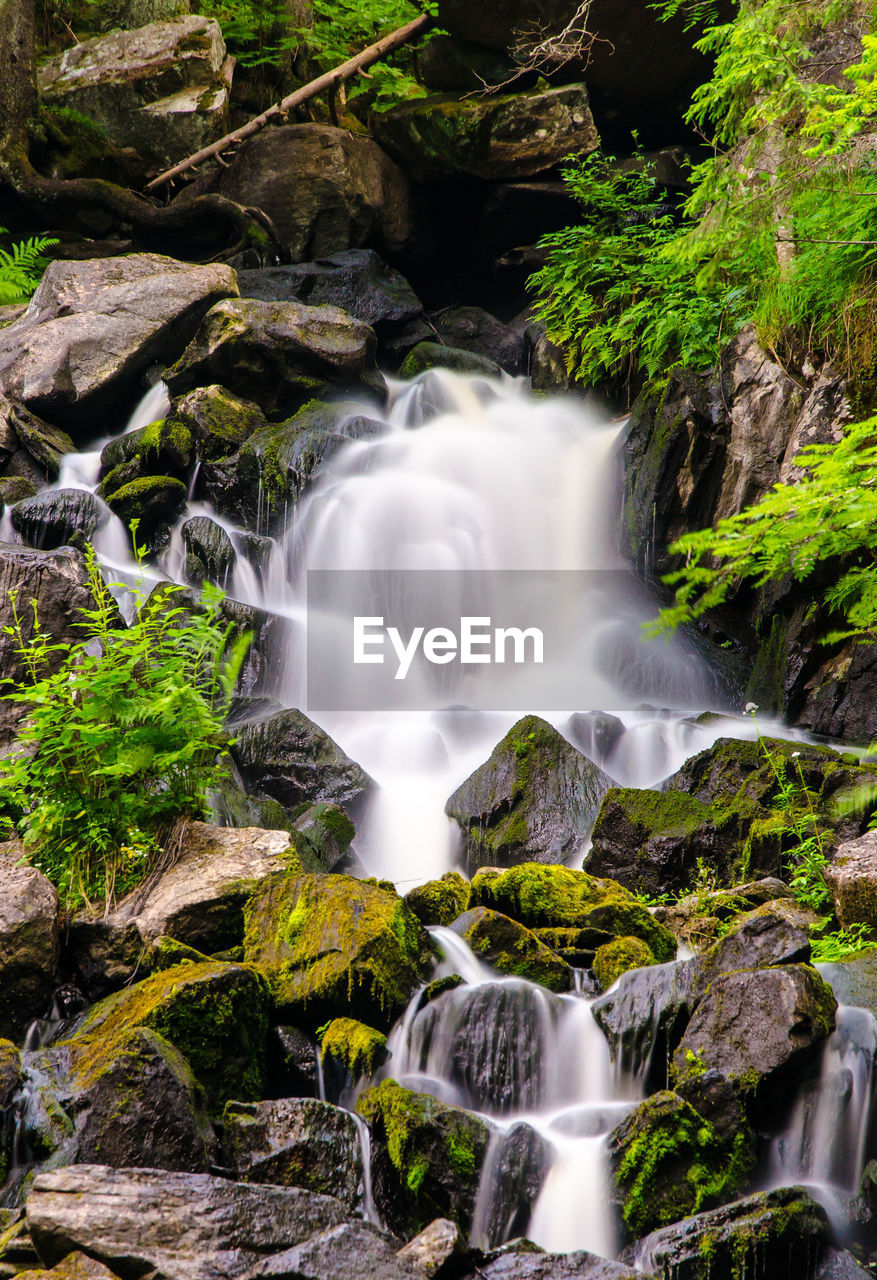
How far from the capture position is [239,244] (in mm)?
15828

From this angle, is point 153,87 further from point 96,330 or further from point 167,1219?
point 167,1219

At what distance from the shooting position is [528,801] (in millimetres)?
7348

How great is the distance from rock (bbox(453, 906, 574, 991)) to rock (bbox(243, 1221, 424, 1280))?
6.27 feet

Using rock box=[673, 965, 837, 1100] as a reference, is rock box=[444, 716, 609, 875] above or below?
below

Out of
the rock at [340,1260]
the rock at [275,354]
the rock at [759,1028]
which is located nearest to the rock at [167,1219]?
the rock at [340,1260]

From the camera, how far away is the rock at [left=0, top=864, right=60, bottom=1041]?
4.32 m

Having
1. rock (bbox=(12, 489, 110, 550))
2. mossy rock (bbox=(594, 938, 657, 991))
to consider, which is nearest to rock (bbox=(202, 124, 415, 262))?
rock (bbox=(12, 489, 110, 550))

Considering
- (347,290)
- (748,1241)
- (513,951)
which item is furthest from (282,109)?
(748,1241)

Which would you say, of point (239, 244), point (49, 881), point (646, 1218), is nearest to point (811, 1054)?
point (646, 1218)

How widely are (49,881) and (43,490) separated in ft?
25.7

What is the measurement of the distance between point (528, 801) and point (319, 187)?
1253cm

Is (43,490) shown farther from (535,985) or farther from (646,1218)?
(646,1218)

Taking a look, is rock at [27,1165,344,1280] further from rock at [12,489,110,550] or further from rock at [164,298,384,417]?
rock at [164,298,384,417]

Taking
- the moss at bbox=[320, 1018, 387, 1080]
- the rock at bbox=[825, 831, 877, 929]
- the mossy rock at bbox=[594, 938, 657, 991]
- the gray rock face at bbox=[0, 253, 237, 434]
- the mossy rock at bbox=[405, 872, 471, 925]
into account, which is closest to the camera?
the moss at bbox=[320, 1018, 387, 1080]
